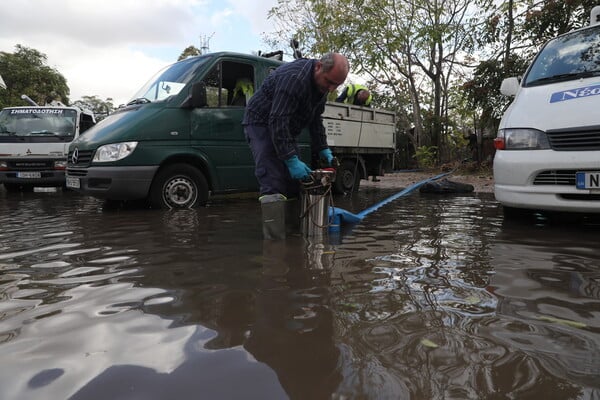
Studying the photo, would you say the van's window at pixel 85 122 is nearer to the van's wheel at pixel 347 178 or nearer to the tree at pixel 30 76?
the van's wheel at pixel 347 178

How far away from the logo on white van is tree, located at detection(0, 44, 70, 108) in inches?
1123

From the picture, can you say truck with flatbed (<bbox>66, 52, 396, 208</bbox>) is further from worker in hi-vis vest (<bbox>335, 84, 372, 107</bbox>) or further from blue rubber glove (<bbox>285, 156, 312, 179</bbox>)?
blue rubber glove (<bbox>285, 156, 312, 179</bbox>)

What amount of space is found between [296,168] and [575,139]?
2.15 m

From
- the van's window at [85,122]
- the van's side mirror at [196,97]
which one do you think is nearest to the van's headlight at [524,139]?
the van's side mirror at [196,97]

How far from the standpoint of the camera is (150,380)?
4.33 feet

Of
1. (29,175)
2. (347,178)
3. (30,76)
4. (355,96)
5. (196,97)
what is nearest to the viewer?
(196,97)

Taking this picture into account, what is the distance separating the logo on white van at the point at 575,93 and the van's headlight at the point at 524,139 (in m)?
0.34

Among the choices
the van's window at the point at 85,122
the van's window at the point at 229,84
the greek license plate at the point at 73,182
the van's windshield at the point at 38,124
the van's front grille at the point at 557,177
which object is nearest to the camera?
the van's front grille at the point at 557,177

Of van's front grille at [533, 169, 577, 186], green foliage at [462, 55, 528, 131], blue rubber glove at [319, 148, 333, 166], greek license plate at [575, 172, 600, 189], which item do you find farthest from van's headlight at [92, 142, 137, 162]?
green foliage at [462, 55, 528, 131]

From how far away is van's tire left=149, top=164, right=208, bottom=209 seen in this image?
5.13m

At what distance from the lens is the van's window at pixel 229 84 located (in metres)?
5.48

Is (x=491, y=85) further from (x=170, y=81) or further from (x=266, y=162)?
(x=266, y=162)

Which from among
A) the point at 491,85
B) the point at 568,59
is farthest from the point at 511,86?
the point at 491,85

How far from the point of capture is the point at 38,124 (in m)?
8.73
